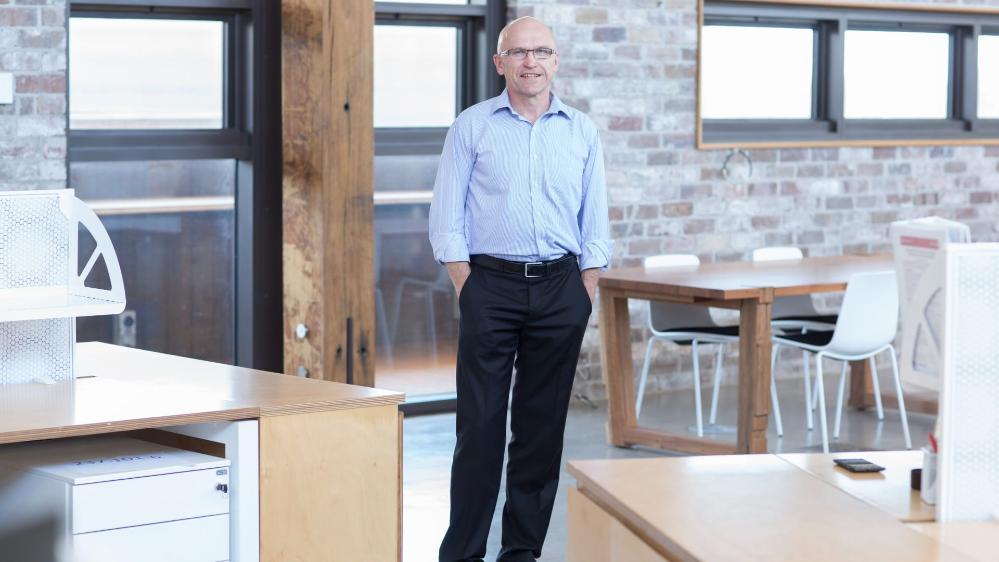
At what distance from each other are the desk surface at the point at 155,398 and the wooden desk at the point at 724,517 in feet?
2.69

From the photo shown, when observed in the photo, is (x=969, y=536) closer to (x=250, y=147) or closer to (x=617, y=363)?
(x=617, y=363)

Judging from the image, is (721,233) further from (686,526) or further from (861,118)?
(686,526)

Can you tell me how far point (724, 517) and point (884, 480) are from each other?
0.54 metres

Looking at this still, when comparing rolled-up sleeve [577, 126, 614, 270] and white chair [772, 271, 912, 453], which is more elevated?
rolled-up sleeve [577, 126, 614, 270]

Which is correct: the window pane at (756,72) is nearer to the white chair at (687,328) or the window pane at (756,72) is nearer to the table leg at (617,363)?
the white chair at (687,328)

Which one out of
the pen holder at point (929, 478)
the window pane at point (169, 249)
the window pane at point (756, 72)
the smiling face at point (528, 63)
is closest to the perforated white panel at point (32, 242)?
the smiling face at point (528, 63)

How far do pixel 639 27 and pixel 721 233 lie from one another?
3.82 ft

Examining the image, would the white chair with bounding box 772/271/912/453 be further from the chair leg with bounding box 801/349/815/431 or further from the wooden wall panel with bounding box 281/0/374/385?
the wooden wall panel with bounding box 281/0/374/385

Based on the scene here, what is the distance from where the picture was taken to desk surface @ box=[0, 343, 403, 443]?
3127mm

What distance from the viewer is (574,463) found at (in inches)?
112

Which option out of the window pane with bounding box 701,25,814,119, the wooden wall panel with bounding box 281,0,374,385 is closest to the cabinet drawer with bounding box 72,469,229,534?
the wooden wall panel with bounding box 281,0,374,385

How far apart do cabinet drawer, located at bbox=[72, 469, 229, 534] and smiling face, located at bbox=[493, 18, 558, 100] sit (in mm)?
1411

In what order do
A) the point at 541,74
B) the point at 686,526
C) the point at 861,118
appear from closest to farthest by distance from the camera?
the point at 686,526 → the point at 541,74 → the point at 861,118

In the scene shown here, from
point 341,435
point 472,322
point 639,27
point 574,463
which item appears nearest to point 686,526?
point 574,463
